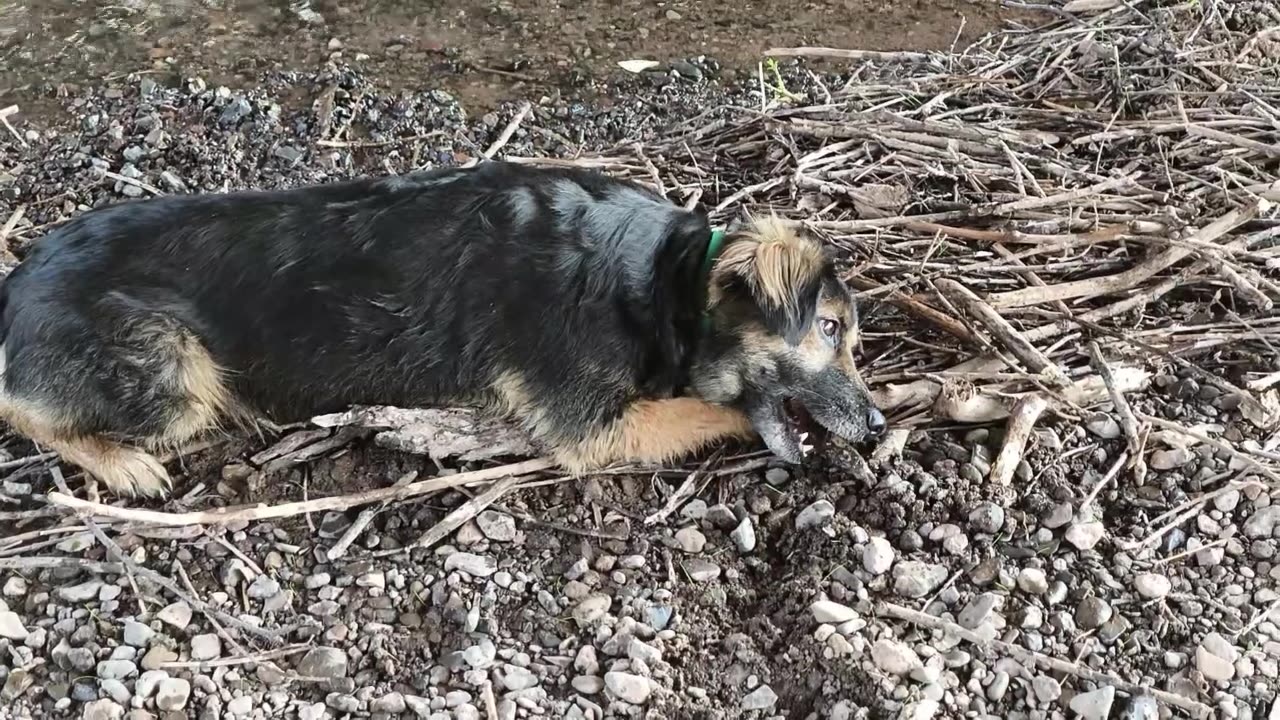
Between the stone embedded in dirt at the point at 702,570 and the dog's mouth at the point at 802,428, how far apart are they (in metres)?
0.56

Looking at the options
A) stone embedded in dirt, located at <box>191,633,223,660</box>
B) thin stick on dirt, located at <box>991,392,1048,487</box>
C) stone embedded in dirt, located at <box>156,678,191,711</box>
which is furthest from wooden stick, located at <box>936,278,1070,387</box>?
stone embedded in dirt, located at <box>156,678,191,711</box>

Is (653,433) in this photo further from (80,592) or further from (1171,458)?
(80,592)

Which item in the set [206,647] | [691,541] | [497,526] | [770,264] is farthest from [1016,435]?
[206,647]

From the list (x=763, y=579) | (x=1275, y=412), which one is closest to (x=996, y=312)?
(x=1275, y=412)

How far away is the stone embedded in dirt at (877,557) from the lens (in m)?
3.59

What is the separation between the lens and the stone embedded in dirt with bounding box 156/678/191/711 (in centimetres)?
336

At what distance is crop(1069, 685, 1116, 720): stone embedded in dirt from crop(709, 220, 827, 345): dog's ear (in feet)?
4.86

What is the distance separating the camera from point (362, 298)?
157 inches

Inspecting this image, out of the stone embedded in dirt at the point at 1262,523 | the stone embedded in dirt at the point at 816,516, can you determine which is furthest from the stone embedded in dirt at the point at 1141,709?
the stone embedded in dirt at the point at 816,516

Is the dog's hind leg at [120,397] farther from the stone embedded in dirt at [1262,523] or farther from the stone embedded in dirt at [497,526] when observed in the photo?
the stone embedded in dirt at [1262,523]

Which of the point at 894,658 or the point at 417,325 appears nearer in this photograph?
the point at 894,658

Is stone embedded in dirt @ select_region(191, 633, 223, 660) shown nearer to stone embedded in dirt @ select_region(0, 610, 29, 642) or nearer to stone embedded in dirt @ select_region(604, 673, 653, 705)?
stone embedded in dirt @ select_region(0, 610, 29, 642)

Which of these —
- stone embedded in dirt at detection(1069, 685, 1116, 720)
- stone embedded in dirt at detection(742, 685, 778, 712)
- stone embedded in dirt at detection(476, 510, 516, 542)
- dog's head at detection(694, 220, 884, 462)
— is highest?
dog's head at detection(694, 220, 884, 462)

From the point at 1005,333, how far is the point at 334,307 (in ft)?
8.53
